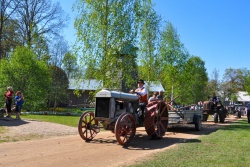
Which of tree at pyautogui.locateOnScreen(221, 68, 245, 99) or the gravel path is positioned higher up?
tree at pyautogui.locateOnScreen(221, 68, 245, 99)

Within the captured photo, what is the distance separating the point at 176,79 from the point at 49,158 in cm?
2629

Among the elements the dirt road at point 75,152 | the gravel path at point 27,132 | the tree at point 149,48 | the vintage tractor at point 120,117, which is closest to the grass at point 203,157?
the dirt road at point 75,152

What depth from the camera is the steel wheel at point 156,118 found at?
1064 cm

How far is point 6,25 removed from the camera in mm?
36719

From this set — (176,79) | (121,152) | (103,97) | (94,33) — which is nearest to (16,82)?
(94,33)

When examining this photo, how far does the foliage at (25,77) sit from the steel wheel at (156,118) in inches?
682

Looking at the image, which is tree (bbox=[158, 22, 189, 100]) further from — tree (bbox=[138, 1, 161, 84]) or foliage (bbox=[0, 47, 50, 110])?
foliage (bbox=[0, 47, 50, 110])

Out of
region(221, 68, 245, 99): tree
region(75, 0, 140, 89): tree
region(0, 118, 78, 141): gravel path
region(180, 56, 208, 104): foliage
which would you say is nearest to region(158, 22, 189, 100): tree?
region(180, 56, 208, 104): foliage

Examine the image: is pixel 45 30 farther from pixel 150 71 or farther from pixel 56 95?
pixel 150 71

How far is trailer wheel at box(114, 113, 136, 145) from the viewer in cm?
915

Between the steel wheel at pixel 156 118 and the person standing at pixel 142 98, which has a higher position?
the person standing at pixel 142 98

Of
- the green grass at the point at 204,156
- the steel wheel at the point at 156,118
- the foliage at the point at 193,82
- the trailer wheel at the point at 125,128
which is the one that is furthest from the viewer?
the foliage at the point at 193,82

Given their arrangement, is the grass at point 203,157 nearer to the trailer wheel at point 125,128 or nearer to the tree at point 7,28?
the trailer wheel at point 125,128

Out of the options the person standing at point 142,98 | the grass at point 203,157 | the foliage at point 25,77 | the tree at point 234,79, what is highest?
the tree at point 234,79
